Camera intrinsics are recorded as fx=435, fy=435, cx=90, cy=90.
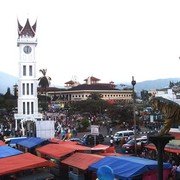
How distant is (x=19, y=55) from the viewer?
2640 inches

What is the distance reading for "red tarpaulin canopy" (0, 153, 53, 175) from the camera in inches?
587

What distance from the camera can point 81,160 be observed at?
17.4 m

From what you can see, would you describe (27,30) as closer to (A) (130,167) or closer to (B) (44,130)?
(B) (44,130)

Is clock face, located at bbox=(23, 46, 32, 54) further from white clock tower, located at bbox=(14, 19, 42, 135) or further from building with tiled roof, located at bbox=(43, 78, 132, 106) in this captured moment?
building with tiled roof, located at bbox=(43, 78, 132, 106)

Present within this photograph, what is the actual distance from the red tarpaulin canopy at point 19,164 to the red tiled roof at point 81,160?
1385 millimetres

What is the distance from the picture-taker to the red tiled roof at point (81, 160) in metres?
16.5

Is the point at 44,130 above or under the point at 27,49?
under

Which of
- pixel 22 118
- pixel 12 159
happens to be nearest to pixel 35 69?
pixel 22 118

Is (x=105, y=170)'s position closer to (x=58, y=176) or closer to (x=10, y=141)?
(x=58, y=176)

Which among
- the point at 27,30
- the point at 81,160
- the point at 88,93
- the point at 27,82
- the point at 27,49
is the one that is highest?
the point at 27,30

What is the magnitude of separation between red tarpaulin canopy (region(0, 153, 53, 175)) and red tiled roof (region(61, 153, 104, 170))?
4.54 feet

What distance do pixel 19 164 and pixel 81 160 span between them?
2.86 metres

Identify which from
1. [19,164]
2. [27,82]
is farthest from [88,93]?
[19,164]

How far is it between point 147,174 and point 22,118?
53.8 m
